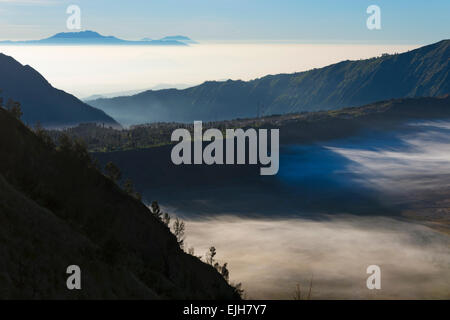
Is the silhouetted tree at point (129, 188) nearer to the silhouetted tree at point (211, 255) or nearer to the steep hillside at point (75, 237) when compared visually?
the silhouetted tree at point (211, 255)

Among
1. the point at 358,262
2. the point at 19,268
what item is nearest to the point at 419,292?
the point at 358,262

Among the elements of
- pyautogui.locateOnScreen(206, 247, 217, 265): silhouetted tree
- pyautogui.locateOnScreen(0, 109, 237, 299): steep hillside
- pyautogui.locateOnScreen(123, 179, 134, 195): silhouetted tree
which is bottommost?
pyautogui.locateOnScreen(206, 247, 217, 265): silhouetted tree

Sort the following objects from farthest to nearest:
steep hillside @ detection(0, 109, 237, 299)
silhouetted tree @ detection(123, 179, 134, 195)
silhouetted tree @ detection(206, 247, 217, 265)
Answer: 1. silhouetted tree @ detection(206, 247, 217, 265)
2. silhouetted tree @ detection(123, 179, 134, 195)
3. steep hillside @ detection(0, 109, 237, 299)

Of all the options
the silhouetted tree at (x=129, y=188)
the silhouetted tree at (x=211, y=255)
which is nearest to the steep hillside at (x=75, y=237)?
the silhouetted tree at (x=129, y=188)

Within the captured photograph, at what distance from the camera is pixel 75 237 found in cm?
3241

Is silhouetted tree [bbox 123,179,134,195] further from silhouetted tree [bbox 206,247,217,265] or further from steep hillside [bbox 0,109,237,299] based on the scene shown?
steep hillside [bbox 0,109,237,299]

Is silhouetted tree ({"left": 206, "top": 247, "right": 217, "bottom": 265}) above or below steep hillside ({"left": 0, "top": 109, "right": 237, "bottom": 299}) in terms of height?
below

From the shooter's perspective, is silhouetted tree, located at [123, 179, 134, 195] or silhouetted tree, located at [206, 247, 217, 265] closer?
silhouetted tree, located at [123, 179, 134, 195]

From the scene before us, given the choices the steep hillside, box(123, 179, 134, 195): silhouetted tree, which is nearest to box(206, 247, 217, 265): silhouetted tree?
box(123, 179, 134, 195): silhouetted tree

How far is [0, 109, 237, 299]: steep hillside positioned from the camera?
84.2ft

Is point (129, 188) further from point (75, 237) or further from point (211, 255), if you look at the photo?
point (75, 237)

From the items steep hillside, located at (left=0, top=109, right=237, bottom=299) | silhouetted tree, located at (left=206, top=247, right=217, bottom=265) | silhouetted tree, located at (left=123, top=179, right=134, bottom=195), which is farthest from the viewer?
silhouetted tree, located at (left=206, top=247, right=217, bottom=265)

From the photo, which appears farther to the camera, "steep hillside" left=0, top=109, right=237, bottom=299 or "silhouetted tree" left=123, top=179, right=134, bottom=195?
"silhouetted tree" left=123, top=179, right=134, bottom=195

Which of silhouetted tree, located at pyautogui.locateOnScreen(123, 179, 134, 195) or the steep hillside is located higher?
silhouetted tree, located at pyautogui.locateOnScreen(123, 179, 134, 195)
